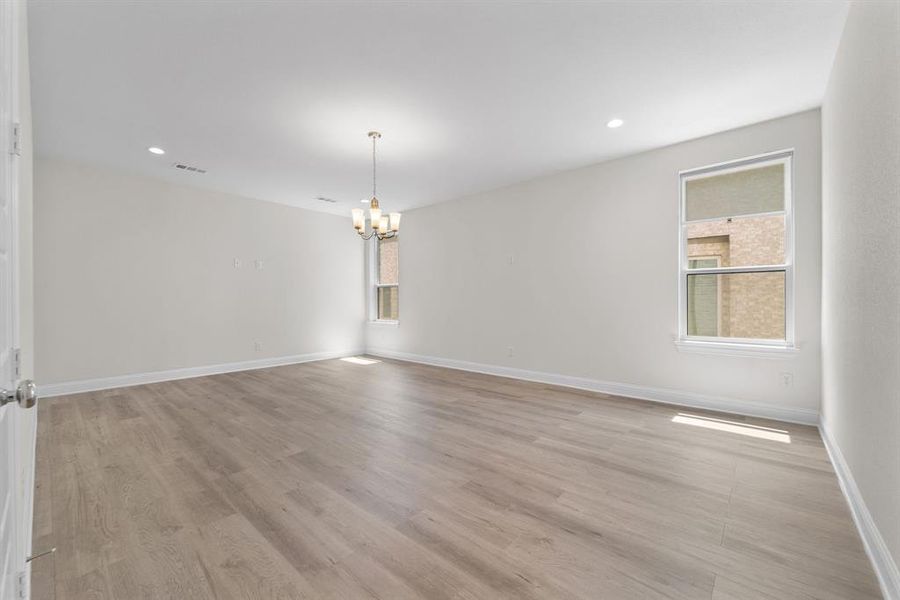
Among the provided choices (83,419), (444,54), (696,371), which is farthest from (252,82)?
(696,371)

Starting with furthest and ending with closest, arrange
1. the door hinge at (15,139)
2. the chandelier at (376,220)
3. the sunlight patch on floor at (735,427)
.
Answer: the chandelier at (376,220) → the sunlight patch on floor at (735,427) → the door hinge at (15,139)

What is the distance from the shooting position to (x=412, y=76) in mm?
2680

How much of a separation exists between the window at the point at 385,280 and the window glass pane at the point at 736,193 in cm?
465

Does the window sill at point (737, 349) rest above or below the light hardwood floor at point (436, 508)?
above

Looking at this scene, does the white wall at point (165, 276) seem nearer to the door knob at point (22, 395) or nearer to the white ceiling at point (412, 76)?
the white ceiling at point (412, 76)

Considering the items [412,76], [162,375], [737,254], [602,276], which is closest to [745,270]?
[737,254]

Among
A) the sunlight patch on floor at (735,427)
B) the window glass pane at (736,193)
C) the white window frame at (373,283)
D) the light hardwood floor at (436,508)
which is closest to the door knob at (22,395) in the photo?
the light hardwood floor at (436,508)

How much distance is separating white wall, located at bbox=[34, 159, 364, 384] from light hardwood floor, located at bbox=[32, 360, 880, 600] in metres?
1.28

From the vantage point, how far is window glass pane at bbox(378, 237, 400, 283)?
7.13 metres

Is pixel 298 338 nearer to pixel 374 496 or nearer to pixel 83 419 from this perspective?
pixel 83 419

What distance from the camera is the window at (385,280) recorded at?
7137mm

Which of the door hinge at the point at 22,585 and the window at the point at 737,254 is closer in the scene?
the door hinge at the point at 22,585

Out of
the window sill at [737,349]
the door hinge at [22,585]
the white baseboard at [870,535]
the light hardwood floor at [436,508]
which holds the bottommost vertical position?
the light hardwood floor at [436,508]

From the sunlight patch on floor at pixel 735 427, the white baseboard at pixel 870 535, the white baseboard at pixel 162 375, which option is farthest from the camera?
the white baseboard at pixel 162 375
